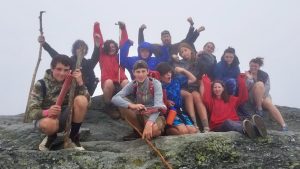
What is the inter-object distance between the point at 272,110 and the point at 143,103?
4632 mm

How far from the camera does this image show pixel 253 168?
23.8 ft

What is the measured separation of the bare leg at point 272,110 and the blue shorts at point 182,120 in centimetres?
297

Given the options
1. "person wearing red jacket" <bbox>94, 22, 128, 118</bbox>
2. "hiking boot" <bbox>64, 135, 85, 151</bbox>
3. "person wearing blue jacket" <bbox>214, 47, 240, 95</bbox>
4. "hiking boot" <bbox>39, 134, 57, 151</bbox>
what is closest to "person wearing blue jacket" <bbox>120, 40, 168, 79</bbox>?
"person wearing red jacket" <bbox>94, 22, 128, 118</bbox>

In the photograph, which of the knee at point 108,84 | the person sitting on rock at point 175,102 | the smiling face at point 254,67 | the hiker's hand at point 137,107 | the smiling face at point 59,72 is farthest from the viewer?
the smiling face at point 254,67

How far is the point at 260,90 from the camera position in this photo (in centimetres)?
1103

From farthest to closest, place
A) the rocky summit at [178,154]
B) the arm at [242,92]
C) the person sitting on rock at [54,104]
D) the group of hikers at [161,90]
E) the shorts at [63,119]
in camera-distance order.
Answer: the arm at [242,92] → the group of hikers at [161,90] → the shorts at [63,119] → the person sitting on rock at [54,104] → the rocky summit at [178,154]

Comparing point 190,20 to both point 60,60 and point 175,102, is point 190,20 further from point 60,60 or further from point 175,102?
point 60,60

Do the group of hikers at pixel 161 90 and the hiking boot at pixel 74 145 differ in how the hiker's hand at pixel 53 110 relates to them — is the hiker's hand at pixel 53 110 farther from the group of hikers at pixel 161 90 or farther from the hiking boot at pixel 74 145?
the hiking boot at pixel 74 145

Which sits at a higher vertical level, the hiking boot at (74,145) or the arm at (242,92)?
the arm at (242,92)

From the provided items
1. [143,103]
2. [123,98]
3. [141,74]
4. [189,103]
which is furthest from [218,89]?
[123,98]

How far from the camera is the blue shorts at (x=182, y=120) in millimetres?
8957

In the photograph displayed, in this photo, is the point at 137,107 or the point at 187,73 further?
the point at 187,73

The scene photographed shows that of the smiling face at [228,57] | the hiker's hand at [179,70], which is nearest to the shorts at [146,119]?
the hiker's hand at [179,70]

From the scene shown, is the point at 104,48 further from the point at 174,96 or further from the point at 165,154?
the point at 165,154
